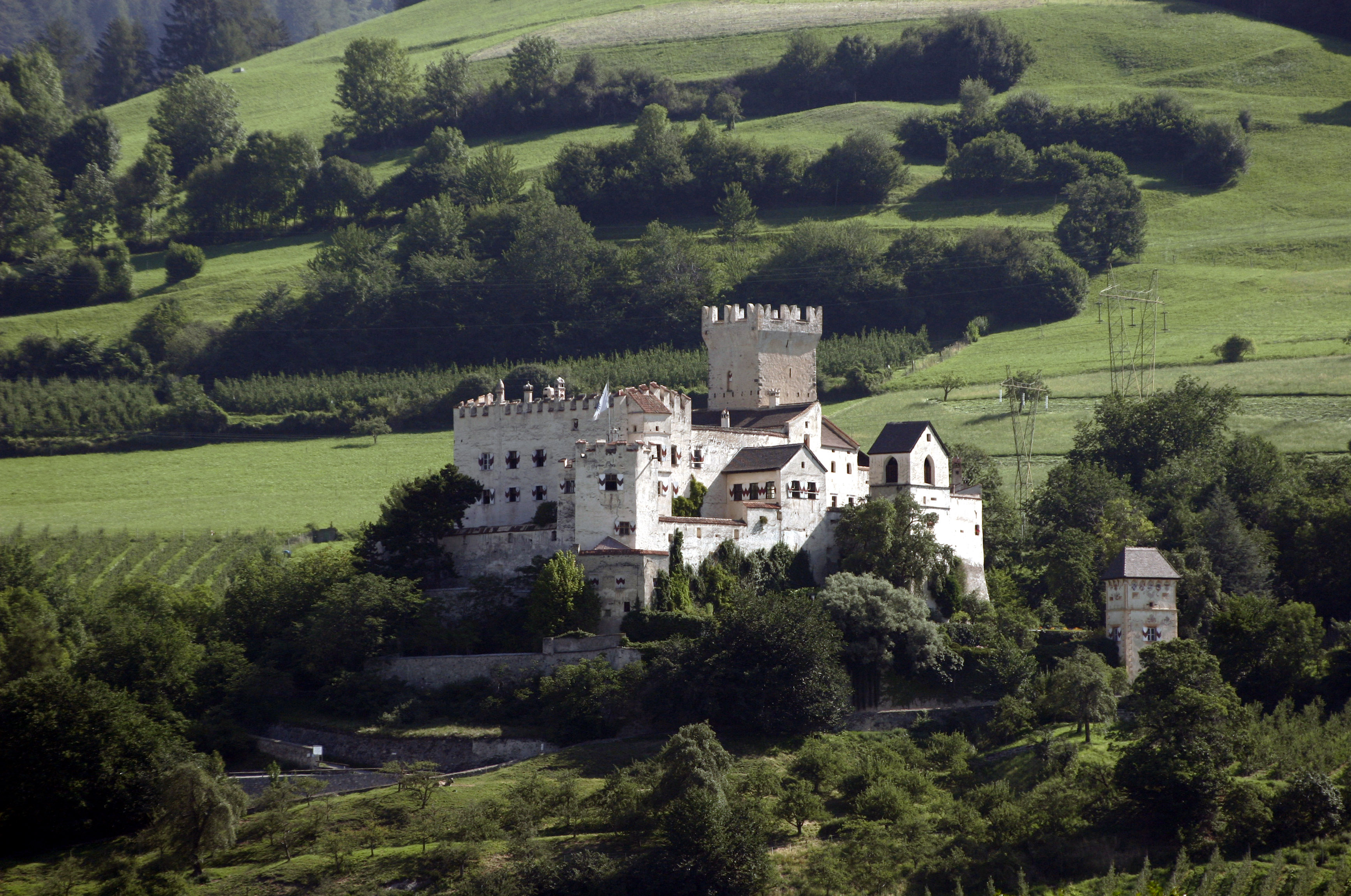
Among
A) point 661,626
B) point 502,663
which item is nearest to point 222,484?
point 502,663

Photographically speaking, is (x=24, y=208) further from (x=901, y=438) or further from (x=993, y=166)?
(x=901, y=438)

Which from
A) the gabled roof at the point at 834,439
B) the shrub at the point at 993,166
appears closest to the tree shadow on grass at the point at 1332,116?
the shrub at the point at 993,166

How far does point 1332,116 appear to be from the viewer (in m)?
165

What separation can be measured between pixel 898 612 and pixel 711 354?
931 inches

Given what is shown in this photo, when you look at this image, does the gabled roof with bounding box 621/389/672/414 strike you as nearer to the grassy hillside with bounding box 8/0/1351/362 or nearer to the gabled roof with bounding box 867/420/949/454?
the gabled roof with bounding box 867/420/949/454

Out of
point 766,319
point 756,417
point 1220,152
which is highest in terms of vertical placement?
point 1220,152

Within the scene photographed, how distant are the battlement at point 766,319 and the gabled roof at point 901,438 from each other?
8.79 metres

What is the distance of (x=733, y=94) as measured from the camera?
17638cm

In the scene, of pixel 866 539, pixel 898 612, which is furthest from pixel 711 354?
pixel 898 612

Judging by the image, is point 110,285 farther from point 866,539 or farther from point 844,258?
point 866,539

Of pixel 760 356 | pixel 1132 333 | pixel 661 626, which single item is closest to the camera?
pixel 661 626

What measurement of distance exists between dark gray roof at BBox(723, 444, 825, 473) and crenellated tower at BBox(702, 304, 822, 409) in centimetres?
785

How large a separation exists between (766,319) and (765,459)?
12.1 metres

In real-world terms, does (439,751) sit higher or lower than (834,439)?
lower
